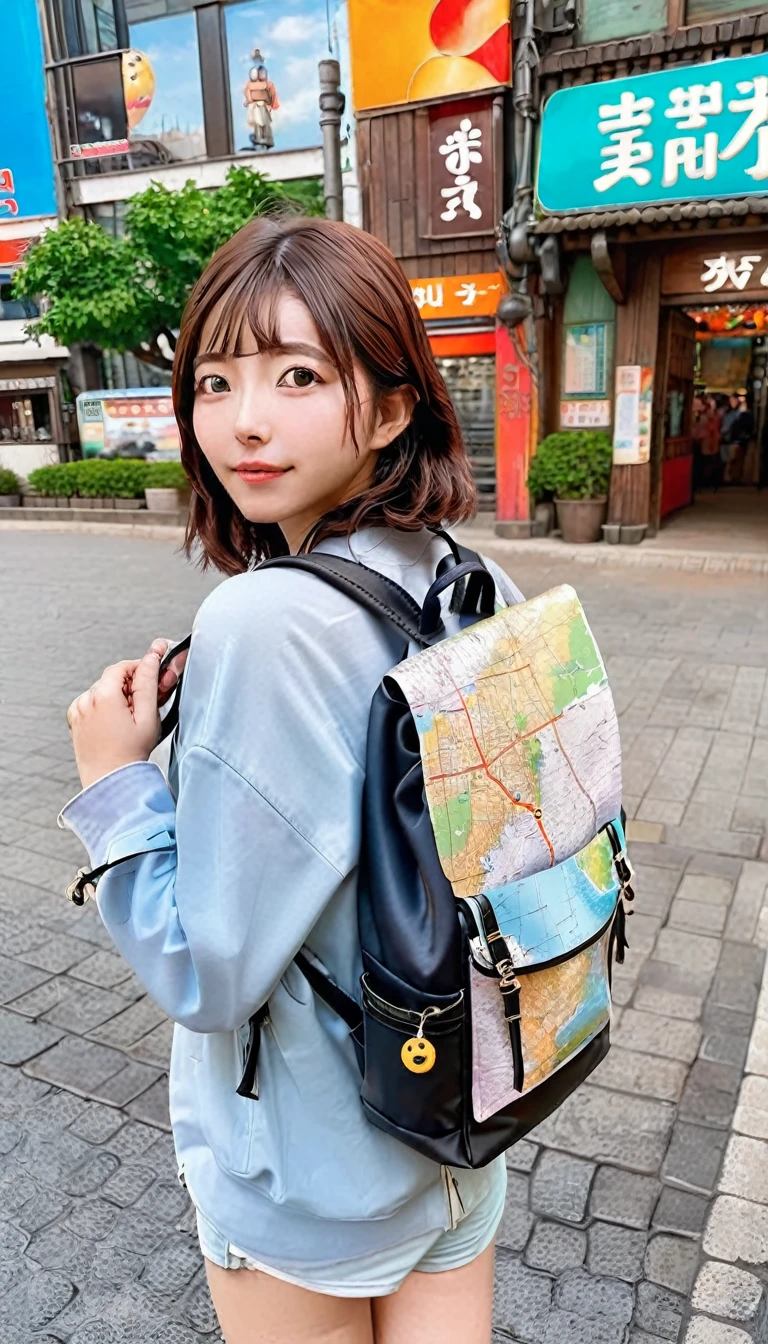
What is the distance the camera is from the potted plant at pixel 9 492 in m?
16.6

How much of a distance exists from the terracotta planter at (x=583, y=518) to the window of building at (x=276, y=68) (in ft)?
27.9

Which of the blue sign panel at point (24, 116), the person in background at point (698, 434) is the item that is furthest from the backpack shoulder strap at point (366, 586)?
the blue sign panel at point (24, 116)

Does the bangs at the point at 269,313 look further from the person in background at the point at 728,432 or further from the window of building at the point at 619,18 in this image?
the person in background at the point at 728,432

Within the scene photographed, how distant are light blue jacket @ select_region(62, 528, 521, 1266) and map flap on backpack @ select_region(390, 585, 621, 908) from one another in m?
0.09

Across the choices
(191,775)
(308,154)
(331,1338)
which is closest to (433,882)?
(191,775)

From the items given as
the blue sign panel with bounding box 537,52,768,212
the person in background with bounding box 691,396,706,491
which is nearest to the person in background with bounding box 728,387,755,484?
the person in background with bounding box 691,396,706,491

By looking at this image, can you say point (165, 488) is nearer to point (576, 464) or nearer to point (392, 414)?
point (576, 464)

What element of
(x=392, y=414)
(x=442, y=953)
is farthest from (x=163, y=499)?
(x=442, y=953)

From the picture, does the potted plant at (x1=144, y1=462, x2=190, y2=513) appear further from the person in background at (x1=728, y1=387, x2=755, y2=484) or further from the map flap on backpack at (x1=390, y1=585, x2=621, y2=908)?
the map flap on backpack at (x1=390, y1=585, x2=621, y2=908)

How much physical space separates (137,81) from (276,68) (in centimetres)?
262

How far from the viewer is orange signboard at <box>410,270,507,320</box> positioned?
11883 millimetres

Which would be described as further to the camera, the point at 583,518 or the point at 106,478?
the point at 106,478

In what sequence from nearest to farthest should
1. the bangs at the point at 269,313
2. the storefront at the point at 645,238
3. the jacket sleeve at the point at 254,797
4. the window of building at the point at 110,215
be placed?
the jacket sleeve at the point at 254,797, the bangs at the point at 269,313, the storefront at the point at 645,238, the window of building at the point at 110,215

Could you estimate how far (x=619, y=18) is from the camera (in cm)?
1028
